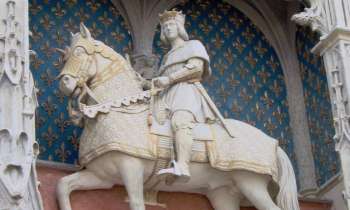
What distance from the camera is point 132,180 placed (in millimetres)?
10125

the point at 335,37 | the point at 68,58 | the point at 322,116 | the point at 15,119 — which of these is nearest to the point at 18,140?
the point at 15,119

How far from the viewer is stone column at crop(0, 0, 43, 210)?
29.4ft

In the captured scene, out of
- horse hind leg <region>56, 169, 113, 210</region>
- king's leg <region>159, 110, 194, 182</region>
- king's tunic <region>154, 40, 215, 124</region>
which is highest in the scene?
king's tunic <region>154, 40, 215, 124</region>

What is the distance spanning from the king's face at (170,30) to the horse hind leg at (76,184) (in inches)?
66.0

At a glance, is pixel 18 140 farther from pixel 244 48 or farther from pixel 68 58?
pixel 244 48

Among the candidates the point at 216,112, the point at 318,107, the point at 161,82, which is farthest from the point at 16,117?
the point at 318,107

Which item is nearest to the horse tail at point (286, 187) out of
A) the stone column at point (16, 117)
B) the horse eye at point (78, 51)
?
the horse eye at point (78, 51)

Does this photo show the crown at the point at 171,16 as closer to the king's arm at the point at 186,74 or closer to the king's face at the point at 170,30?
the king's face at the point at 170,30

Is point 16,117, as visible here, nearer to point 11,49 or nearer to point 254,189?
point 11,49

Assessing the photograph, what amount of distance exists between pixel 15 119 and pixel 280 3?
5055 mm

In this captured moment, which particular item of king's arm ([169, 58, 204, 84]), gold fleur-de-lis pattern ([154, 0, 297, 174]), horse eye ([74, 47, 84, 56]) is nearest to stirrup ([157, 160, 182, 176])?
king's arm ([169, 58, 204, 84])

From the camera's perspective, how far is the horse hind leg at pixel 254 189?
34.8ft

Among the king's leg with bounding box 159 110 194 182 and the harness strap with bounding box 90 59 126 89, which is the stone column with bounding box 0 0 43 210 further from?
the king's leg with bounding box 159 110 194 182

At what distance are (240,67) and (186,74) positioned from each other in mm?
2178
